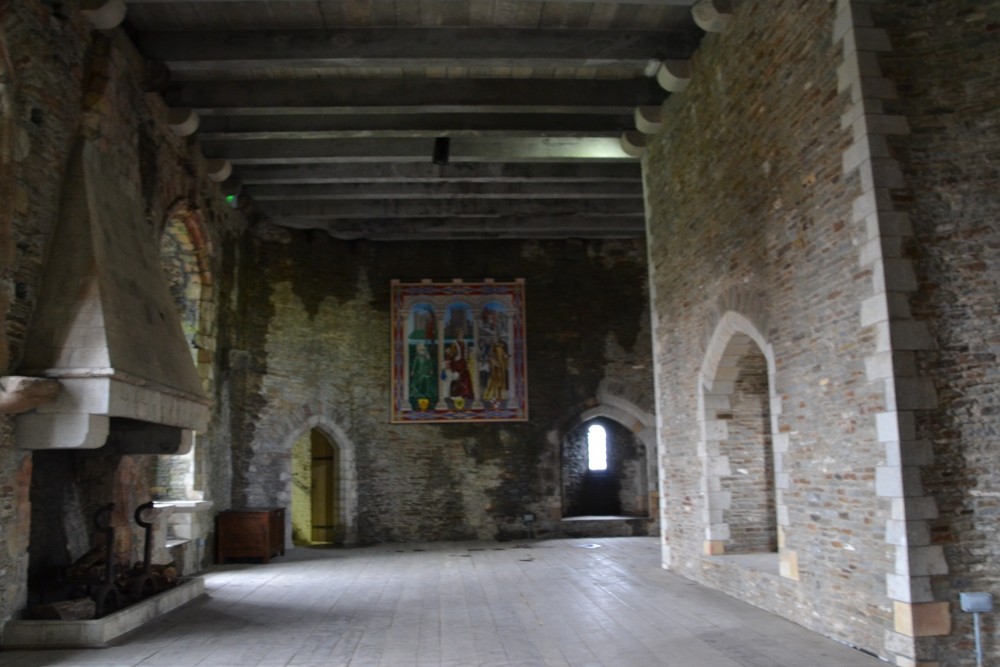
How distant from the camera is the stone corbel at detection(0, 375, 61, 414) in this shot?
464 centimetres

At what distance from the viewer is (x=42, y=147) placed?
5426 millimetres

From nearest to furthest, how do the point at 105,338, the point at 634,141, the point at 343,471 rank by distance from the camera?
the point at 105,338 < the point at 634,141 < the point at 343,471

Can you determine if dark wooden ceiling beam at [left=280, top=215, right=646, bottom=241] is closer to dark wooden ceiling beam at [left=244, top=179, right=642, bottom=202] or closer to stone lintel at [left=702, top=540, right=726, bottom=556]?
dark wooden ceiling beam at [left=244, top=179, right=642, bottom=202]

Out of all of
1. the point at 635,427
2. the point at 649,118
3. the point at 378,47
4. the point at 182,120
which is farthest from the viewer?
the point at 635,427

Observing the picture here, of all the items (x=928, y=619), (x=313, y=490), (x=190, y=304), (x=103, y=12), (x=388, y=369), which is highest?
(x=103, y=12)

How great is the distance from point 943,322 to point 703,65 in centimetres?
352

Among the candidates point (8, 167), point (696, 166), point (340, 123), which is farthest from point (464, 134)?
point (8, 167)

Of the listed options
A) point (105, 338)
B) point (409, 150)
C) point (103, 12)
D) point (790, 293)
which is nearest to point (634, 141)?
point (409, 150)

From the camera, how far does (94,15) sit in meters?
5.99

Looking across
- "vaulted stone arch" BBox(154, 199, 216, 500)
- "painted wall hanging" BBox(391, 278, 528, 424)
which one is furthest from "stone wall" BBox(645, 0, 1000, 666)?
"painted wall hanging" BBox(391, 278, 528, 424)

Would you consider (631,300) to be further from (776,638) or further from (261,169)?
(776,638)

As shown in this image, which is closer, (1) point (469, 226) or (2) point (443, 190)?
(2) point (443, 190)

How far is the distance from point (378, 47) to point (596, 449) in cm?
951

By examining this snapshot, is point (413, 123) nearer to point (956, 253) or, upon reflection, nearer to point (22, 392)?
point (22, 392)
